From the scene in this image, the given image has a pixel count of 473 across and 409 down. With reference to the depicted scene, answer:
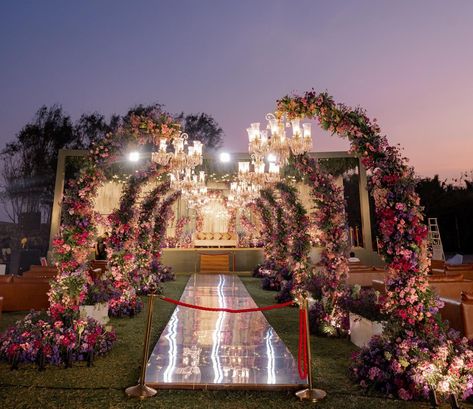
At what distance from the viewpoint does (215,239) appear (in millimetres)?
19062

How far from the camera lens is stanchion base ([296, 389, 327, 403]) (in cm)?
337

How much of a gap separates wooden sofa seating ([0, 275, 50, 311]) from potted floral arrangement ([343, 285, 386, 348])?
6.30 meters

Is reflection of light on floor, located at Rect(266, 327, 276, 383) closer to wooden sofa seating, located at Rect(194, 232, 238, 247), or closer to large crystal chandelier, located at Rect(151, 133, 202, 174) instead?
large crystal chandelier, located at Rect(151, 133, 202, 174)

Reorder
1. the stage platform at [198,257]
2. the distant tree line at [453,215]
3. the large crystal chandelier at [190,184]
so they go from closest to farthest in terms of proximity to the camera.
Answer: the large crystal chandelier at [190,184]
the stage platform at [198,257]
the distant tree line at [453,215]

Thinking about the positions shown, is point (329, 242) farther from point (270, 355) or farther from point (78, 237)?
point (78, 237)

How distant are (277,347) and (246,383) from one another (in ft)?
4.77

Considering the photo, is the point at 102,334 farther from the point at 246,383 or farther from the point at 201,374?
the point at 246,383

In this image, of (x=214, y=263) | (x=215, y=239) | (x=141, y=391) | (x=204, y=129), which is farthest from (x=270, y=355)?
A: (x=204, y=129)

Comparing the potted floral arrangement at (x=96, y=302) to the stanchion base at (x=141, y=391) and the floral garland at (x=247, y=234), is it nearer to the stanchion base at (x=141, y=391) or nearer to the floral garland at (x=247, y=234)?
the stanchion base at (x=141, y=391)

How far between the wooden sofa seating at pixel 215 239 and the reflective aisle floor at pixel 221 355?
439 inches

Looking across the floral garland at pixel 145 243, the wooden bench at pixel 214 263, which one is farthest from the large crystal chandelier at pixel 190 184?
the wooden bench at pixel 214 263

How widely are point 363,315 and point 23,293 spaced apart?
698cm

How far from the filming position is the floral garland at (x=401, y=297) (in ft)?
11.1

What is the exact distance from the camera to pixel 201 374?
3.95 m
